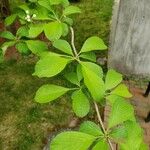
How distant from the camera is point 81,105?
1.05 metres

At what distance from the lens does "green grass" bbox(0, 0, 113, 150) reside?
118 inches

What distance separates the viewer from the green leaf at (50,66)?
100 centimetres

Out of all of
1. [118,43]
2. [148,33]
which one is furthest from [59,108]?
[148,33]

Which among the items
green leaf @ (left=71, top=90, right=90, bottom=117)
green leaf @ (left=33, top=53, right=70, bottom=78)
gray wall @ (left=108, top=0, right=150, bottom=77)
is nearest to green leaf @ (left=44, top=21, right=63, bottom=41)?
green leaf @ (left=33, top=53, right=70, bottom=78)

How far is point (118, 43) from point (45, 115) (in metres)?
1.21

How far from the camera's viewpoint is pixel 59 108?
331 centimetres

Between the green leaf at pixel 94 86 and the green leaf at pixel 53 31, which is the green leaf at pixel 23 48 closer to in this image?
the green leaf at pixel 53 31

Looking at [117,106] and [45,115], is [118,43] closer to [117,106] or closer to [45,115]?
[45,115]

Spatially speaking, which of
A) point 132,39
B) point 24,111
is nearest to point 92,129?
point 24,111

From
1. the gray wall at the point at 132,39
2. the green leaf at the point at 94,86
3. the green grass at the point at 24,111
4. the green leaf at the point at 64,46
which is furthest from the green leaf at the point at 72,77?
the gray wall at the point at 132,39

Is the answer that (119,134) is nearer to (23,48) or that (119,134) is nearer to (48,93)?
(48,93)

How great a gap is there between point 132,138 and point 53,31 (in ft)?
1.68

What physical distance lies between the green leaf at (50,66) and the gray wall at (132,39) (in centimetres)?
236

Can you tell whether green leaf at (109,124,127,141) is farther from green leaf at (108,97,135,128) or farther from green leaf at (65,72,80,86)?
green leaf at (65,72,80,86)
